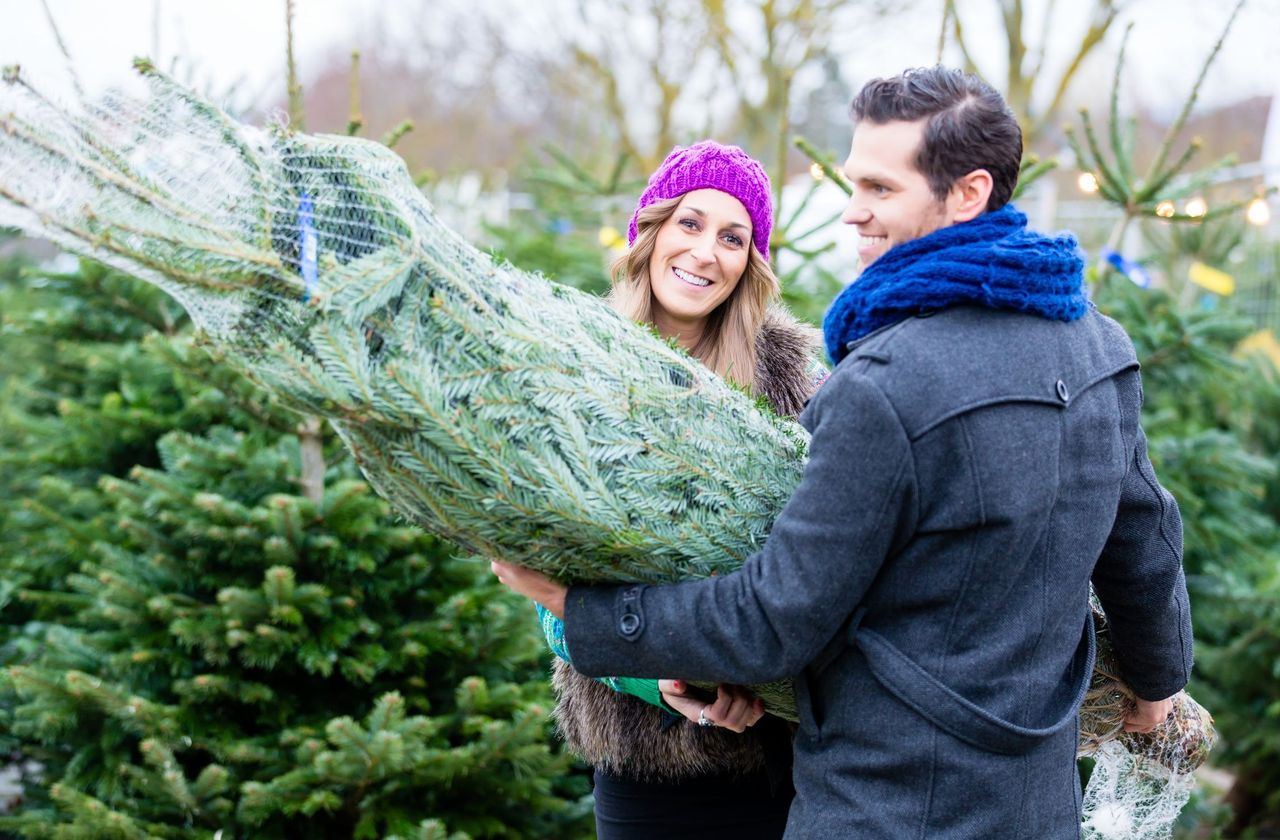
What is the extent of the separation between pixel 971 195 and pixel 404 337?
0.79 metres

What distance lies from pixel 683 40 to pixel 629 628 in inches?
429

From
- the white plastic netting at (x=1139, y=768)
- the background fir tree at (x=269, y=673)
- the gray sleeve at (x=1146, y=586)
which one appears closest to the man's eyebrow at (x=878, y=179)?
the gray sleeve at (x=1146, y=586)

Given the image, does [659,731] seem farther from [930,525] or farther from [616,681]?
[930,525]

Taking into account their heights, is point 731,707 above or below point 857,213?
below

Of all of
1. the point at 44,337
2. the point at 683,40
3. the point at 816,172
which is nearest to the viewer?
the point at 816,172

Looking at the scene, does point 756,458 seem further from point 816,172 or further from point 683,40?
point 683,40

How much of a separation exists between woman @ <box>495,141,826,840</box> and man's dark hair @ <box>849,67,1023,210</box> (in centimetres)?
69

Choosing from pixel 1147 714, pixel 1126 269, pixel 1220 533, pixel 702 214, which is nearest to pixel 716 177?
pixel 702 214

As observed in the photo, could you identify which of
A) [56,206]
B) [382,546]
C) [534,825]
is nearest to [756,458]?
[56,206]

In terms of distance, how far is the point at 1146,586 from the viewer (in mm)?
1801

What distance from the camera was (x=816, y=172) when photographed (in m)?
3.74

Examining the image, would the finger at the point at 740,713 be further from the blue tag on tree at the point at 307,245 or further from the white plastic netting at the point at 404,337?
the blue tag on tree at the point at 307,245

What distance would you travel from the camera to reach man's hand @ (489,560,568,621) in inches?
64.9

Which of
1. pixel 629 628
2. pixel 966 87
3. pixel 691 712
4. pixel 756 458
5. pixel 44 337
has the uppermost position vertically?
pixel 44 337
